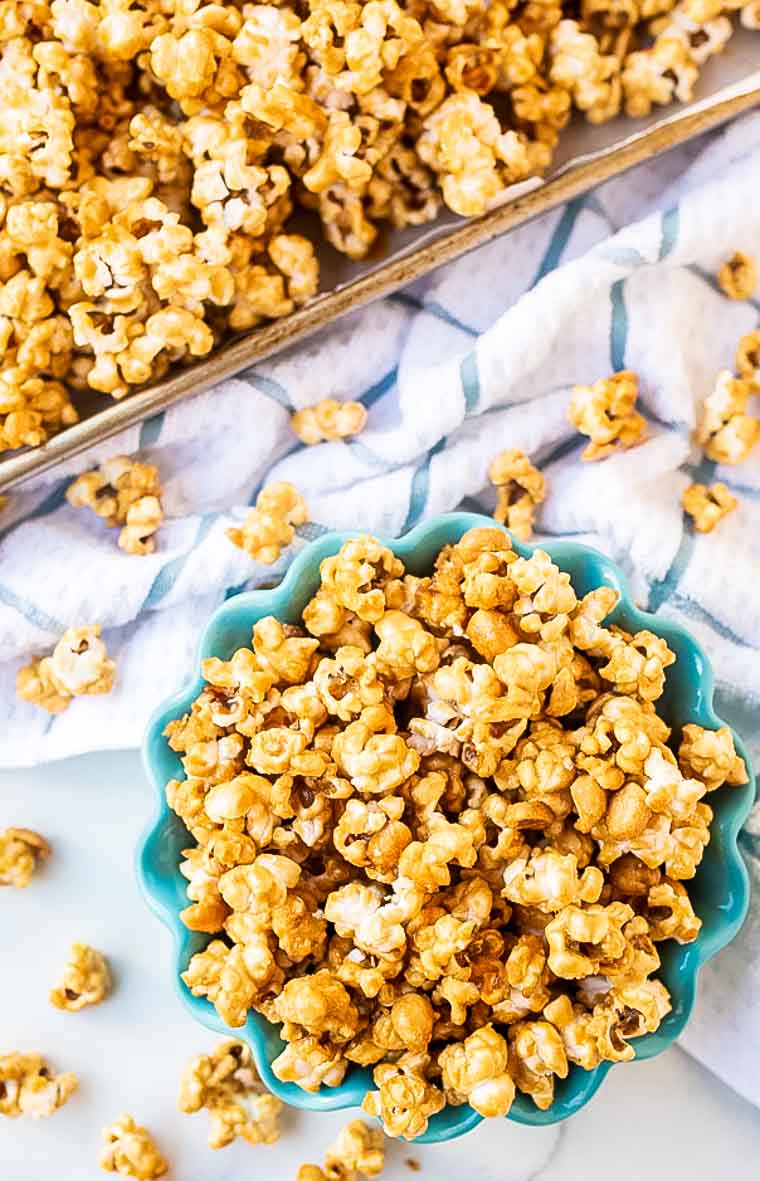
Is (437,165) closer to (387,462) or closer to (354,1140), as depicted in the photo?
(387,462)

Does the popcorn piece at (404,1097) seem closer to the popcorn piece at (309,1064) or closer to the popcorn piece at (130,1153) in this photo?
the popcorn piece at (309,1064)

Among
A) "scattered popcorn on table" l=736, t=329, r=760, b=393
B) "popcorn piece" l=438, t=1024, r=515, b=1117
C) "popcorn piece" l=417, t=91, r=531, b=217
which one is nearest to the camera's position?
"popcorn piece" l=438, t=1024, r=515, b=1117

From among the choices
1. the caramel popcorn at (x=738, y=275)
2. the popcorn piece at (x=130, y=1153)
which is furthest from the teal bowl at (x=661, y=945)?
the caramel popcorn at (x=738, y=275)

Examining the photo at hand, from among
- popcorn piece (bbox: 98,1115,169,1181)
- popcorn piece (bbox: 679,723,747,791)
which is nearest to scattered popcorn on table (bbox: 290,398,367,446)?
popcorn piece (bbox: 679,723,747,791)

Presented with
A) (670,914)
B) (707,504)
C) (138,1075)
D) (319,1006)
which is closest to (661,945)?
(670,914)

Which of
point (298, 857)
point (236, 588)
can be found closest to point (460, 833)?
point (298, 857)

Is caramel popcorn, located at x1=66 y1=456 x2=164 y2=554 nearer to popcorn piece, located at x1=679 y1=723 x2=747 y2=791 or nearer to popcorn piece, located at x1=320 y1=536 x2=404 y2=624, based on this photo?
popcorn piece, located at x1=320 y1=536 x2=404 y2=624
